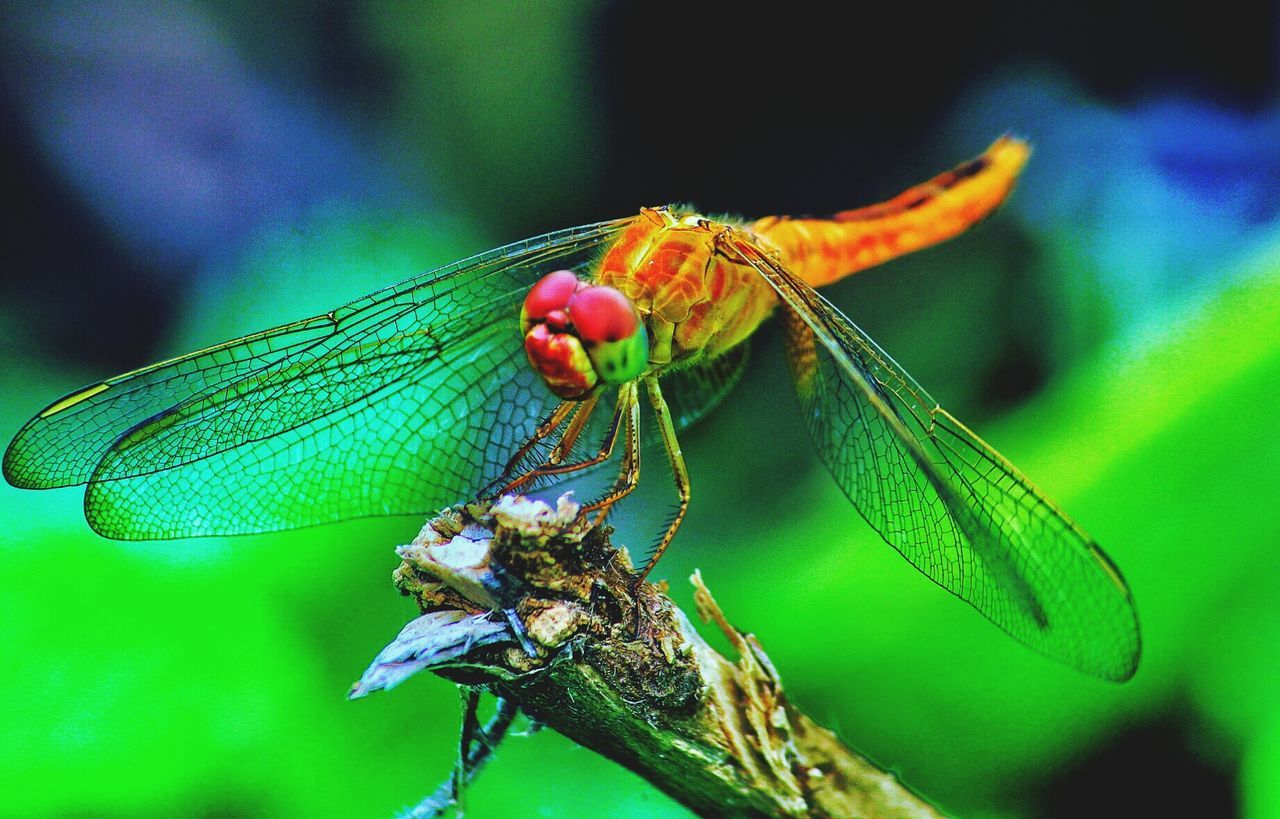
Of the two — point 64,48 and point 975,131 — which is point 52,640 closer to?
point 64,48

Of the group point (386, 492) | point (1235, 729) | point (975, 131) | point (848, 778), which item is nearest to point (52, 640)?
point (386, 492)

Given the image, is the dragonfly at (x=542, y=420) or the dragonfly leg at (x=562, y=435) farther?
the dragonfly leg at (x=562, y=435)

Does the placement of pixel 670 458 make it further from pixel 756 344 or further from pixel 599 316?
pixel 756 344

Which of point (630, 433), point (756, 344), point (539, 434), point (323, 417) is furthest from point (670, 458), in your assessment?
point (756, 344)

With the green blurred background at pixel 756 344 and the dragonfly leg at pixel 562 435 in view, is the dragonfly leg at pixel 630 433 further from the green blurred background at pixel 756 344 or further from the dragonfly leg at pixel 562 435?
the green blurred background at pixel 756 344

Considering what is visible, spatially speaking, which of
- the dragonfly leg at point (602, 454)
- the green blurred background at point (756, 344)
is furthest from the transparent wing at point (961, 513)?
the dragonfly leg at point (602, 454)
